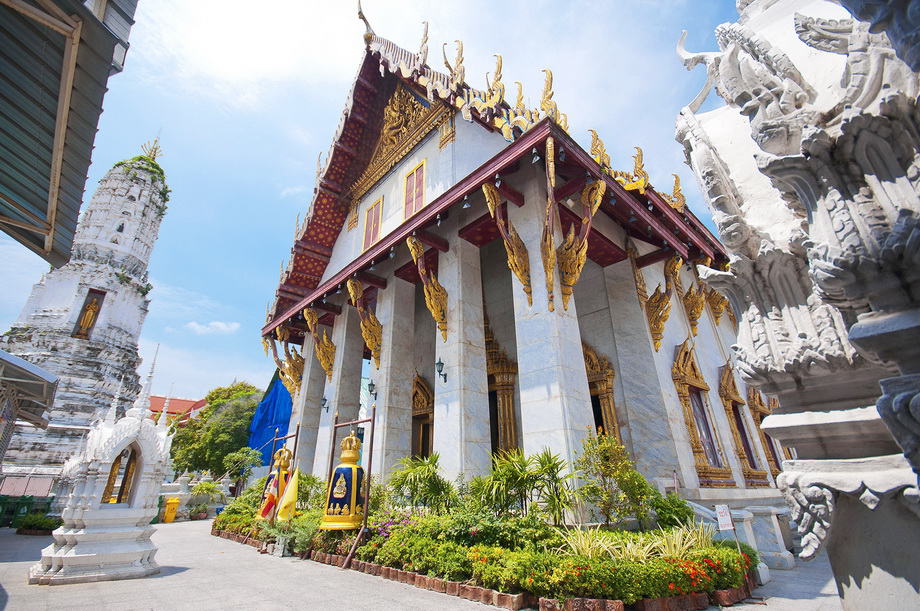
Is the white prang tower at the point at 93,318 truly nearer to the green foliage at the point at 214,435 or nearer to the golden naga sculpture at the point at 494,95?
the green foliage at the point at 214,435

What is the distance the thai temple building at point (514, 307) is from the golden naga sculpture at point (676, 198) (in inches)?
2.0

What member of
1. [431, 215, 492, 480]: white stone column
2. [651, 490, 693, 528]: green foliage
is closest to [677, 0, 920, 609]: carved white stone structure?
[651, 490, 693, 528]: green foliage

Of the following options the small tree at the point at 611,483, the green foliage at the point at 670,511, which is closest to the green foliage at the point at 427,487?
the small tree at the point at 611,483

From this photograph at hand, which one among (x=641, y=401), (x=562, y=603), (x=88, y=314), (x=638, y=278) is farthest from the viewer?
(x=88, y=314)

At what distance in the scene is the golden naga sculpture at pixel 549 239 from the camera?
6875mm

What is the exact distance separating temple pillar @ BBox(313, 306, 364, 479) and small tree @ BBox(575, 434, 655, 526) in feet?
23.5

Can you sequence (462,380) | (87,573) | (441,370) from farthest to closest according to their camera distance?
(441,370), (462,380), (87,573)

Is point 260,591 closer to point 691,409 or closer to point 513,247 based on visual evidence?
point 513,247

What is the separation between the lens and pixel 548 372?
6.46 m

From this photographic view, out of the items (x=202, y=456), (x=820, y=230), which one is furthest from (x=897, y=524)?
(x=202, y=456)

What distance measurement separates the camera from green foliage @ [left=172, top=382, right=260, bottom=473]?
27.4m

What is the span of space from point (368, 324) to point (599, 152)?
6.84 m

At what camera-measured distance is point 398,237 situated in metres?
9.46


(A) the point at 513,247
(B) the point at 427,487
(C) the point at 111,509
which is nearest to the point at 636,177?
(A) the point at 513,247
